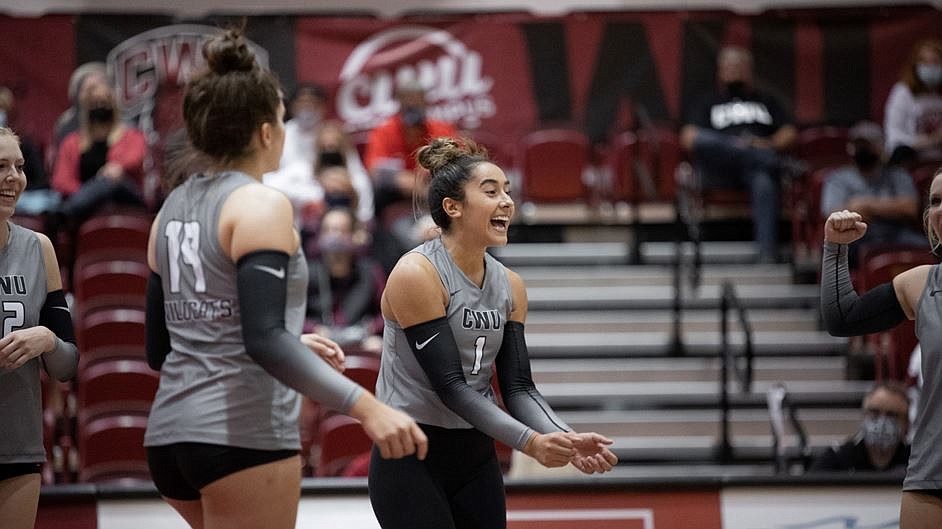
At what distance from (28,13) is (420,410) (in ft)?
28.9

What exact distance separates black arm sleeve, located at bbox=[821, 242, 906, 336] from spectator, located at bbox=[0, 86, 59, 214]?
6.09 metres

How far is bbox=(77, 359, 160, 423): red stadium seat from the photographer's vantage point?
6.55 metres

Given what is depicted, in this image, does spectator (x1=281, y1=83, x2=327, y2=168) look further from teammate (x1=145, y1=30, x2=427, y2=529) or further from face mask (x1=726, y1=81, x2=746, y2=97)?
teammate (x1=145, y1=30, x2=427, y2=529)

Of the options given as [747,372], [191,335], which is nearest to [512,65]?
[747,372]

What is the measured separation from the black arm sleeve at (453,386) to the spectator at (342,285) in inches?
162

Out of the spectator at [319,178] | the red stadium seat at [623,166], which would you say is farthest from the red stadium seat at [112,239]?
the red stadium seat at [623,166]

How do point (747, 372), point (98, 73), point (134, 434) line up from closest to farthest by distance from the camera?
point (134, 434), point (747, 372), point (98, 73)

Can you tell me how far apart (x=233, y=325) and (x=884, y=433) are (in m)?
4.02

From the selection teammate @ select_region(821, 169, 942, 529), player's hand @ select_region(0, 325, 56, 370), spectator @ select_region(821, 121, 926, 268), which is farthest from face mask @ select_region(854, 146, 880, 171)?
player's hand @ select_region(0, 325, 56, 370)

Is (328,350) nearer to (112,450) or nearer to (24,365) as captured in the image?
(24,365)

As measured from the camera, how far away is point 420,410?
3.41 meters

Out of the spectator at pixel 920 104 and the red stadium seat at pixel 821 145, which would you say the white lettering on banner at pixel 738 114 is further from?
the spectator at pixel 920 104

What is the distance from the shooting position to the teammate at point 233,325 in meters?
2.74

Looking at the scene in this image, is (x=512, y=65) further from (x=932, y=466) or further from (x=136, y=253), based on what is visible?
(x=932, y=466)
